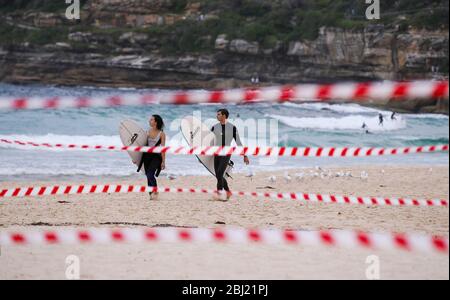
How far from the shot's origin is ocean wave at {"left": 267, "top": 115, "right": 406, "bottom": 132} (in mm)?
33781

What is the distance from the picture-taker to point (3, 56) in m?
63.0

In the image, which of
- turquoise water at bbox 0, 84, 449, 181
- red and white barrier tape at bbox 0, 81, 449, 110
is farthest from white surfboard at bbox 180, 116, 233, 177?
red and white barrier tape at bbox 0, 81, 449, 110

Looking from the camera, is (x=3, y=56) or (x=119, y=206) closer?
(x=119, y=206)

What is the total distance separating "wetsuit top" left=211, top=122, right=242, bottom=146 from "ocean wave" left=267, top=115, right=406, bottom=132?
23.8 meters

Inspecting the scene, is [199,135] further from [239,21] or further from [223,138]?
[239,21]

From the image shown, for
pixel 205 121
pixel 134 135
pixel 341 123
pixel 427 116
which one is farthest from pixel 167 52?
pixel 134 135

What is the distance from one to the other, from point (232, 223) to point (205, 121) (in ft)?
12.8

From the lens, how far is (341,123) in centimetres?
3588

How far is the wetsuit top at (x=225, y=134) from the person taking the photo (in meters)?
8.80

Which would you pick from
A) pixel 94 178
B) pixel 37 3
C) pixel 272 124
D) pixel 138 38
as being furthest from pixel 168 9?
pixel 94 178

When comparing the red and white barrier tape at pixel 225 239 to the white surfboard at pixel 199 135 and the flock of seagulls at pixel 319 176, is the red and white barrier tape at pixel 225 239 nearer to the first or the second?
the white surfboard at pixel 199 135

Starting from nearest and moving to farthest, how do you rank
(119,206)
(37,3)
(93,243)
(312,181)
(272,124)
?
(93,243), (119,206), (312,181), (272,124), (37,3)

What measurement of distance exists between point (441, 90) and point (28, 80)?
5935cm
